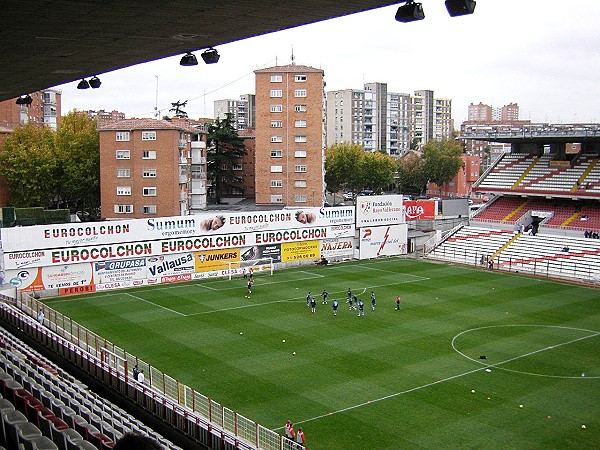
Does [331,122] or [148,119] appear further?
[331,122]

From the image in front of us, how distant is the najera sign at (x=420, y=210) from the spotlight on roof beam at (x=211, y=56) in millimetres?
46677

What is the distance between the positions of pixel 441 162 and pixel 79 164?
50.4 m

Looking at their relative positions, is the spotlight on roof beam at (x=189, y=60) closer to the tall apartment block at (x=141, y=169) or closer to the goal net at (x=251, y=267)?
the goal net at (x=251, y=267)

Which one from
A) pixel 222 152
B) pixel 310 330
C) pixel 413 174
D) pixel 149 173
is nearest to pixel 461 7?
pixel 310 330

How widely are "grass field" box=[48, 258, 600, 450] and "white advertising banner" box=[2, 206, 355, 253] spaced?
3333 millimetres

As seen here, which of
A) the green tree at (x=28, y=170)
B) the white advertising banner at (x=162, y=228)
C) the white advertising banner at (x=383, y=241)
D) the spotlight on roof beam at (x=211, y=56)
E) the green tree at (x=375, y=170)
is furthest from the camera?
the green tree at (x=375, y=170)

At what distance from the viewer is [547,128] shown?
5991 cm

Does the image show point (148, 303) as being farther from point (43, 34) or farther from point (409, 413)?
point (43, 34)

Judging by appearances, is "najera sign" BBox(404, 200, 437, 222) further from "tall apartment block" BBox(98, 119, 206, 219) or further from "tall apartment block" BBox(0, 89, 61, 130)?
"tall apartment block" BBox(0, 89, 61, 130)

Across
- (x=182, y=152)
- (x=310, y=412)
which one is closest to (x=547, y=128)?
(x=182, y=152)

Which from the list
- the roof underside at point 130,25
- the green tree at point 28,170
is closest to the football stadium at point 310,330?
the roof underside at point 130,25

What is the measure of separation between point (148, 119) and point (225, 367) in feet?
126

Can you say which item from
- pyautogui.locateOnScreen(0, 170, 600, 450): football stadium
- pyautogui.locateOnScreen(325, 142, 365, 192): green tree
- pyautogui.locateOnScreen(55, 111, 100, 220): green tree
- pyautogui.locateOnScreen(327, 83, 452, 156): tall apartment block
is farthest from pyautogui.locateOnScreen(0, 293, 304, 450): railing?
pyautogui.locateOnScreen(327, 83, 452, 156): tall apartment block

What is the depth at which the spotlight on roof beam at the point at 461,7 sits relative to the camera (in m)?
9.65
